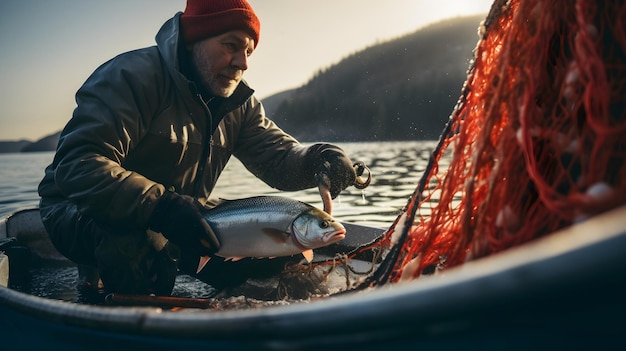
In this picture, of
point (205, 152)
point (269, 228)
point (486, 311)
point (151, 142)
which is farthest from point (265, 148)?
point (486, 311)

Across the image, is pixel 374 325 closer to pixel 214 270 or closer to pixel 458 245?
pixel 458 245

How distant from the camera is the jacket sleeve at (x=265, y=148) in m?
4.56

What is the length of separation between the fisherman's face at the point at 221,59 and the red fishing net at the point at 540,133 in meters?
2.16

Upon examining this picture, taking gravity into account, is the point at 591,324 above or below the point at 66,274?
above

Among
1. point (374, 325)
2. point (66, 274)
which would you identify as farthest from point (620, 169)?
point (66, 274)

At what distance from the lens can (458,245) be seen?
2029 mm

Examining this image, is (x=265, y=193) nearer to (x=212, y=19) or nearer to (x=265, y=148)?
(x=265, y=148)

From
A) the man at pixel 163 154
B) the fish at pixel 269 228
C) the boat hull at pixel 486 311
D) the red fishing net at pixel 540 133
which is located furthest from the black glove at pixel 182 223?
the boat hull at pixel 486 311

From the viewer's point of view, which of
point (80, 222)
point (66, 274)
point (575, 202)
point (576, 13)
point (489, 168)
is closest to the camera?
point (575, 202)

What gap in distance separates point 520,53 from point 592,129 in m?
0.50

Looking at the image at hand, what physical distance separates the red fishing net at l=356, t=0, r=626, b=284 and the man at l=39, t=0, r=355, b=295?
1700 mm

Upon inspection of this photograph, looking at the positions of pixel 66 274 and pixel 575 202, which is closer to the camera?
pixel 575 202

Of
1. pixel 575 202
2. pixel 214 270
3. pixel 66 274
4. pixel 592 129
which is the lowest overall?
pixel 66 274

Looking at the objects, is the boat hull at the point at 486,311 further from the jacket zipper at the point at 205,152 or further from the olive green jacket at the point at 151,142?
the jacket zipper at the point at 205,152
